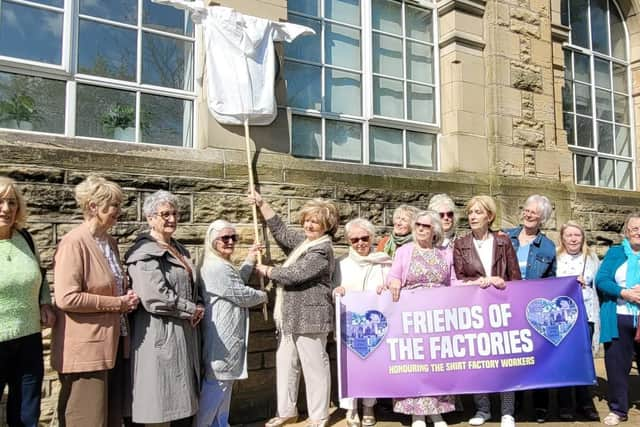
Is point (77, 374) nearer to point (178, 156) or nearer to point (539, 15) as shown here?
point (178, 156)

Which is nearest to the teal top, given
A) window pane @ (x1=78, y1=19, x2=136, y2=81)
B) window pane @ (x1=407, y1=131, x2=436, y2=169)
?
window pane @ (x1=78, y1=19, x2=136, y2=81)

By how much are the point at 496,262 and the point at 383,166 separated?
2069mm

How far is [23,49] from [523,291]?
178 inches

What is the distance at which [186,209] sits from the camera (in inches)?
181

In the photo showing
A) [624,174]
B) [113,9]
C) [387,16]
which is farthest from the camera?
[624,174]

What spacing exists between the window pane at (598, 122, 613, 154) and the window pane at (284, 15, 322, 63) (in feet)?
16.9

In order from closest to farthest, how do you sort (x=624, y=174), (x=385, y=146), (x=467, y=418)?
(x=467, y=418)
(x=385, y=146)
(x=624, y=174)

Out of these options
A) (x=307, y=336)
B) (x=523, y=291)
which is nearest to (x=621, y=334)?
(x=523, y=291)

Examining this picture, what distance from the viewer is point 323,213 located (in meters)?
4.34

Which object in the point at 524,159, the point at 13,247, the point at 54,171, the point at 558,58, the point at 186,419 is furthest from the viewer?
the point at 558,58

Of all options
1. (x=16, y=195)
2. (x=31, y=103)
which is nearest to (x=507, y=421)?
(x=16, y=195)

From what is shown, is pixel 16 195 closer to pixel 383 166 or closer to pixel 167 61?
pixel 167 61

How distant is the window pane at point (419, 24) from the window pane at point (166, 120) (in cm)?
305

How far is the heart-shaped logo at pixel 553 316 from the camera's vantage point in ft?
14.3
